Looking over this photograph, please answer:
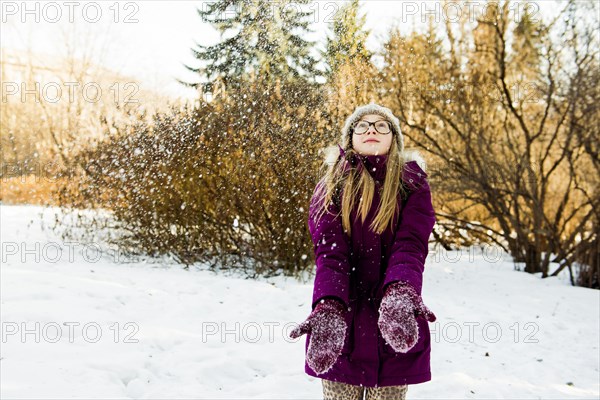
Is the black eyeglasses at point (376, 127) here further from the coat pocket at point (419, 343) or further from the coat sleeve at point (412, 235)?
the coat pocket at point (419, 343)

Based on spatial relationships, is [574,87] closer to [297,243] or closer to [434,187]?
[434,187]

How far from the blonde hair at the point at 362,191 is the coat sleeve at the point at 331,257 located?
30 millimetres

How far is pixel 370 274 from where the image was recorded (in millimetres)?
1800

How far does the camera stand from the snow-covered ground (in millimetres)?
3463

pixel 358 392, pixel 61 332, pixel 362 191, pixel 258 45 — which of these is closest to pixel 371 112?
pixel 362 191

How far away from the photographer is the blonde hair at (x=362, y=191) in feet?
5.93

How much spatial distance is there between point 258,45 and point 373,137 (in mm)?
9917

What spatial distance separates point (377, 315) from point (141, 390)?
223 centimetres

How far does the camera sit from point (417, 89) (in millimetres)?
9508

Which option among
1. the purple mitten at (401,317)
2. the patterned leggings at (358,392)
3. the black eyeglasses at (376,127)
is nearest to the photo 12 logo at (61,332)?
the patterned leggings at (358,392)

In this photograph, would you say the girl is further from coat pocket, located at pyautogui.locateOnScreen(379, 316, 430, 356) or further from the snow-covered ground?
the snow-covered ground

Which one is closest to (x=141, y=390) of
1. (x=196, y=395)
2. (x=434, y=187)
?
(x=196, y=395)

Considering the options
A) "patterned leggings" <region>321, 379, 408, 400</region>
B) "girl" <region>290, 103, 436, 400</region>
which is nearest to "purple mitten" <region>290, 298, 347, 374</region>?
"girl" <region>290, 103, 436, 400</region>

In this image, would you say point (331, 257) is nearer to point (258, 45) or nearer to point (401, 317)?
point (401, 317)
